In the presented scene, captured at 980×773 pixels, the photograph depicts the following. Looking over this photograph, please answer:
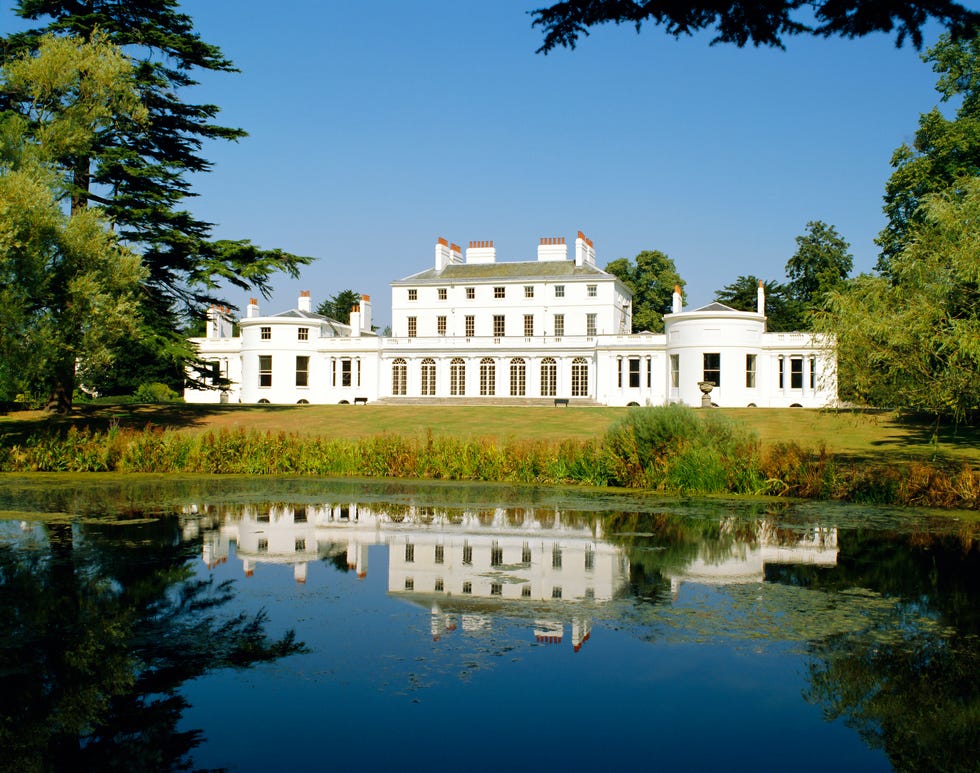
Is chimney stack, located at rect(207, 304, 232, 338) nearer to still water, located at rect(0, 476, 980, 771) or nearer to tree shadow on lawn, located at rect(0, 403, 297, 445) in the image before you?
tree shadow on lawn, located at rect(0, 403, 297, 445)

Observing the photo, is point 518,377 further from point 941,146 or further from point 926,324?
point 926,324

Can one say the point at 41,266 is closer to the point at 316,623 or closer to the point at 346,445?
the point at 346,445

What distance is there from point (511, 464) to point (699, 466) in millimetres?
3947

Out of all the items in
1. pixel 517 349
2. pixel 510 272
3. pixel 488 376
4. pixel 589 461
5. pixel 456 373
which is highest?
pixel 510 272

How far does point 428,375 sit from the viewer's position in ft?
173

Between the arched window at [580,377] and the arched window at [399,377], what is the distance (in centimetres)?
957

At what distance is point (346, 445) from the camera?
20891mm

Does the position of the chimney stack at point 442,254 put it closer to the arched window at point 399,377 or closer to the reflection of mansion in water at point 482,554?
the arched window at point 399,377

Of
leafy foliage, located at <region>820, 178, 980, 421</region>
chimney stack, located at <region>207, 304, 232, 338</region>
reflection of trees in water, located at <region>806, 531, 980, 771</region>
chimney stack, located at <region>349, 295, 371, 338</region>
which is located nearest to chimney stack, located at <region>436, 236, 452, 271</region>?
chimney stack, located at <region>349, 295, 371, 338</region>

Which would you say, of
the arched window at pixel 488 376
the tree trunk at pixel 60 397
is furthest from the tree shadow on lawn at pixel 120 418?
the arched window at pixel 488 376

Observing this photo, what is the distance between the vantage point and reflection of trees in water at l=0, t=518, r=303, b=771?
536 cm

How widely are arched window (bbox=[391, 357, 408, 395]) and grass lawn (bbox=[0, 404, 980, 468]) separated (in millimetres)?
14064

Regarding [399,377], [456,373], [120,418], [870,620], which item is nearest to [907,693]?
[870,620]

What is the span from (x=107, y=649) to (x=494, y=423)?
25.8 metres
